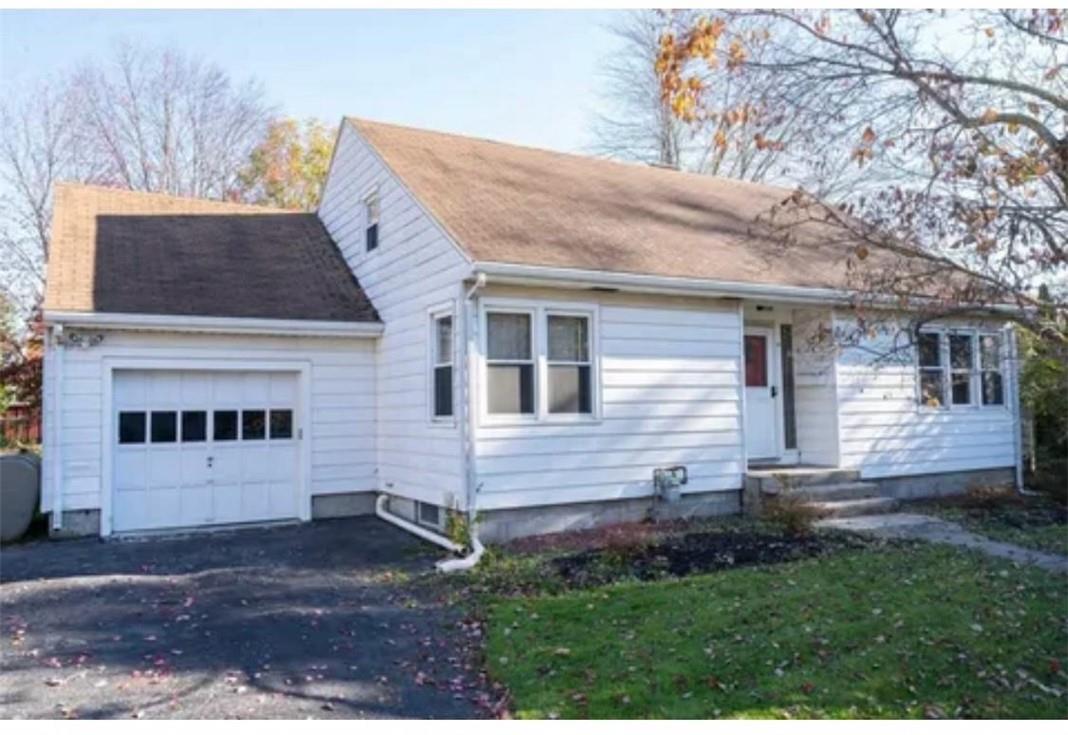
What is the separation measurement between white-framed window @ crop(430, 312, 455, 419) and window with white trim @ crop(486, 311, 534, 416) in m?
0.57

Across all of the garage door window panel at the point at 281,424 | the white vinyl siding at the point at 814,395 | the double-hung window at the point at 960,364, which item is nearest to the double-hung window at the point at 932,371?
the double-hung window at the point at 960,364

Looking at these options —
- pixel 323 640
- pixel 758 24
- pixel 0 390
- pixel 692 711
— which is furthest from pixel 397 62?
pixel 0 390

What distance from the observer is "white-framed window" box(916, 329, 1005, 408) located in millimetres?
12125

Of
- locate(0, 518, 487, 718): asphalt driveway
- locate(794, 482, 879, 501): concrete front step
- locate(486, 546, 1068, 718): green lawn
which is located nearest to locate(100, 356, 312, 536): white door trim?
locate(0, 518, 487, 718): asphalt driveway

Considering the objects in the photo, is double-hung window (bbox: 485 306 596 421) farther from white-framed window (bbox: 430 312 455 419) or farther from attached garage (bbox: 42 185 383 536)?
attached garage (bbox: 42 185 383 536)

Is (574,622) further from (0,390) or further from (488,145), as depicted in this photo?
(0,390)

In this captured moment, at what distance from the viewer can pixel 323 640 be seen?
5.66m

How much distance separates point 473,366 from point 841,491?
5461 mm

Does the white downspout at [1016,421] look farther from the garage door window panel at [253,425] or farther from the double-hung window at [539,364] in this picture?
the garage door window panel at [253,425]

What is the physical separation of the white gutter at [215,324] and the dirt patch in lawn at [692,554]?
491cm

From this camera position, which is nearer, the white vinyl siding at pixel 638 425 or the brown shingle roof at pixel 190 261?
the white vinyl siding at pixel 638 425

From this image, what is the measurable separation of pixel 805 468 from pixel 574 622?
6240mm

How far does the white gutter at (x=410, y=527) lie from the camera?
339 inches

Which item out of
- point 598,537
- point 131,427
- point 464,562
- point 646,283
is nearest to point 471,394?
point 464,562
